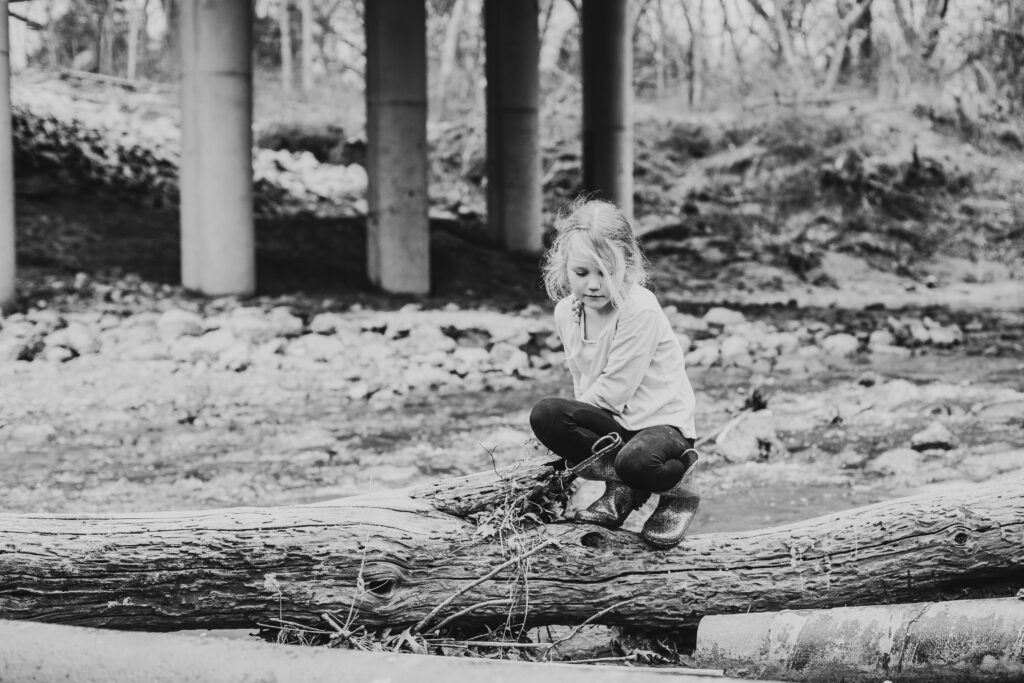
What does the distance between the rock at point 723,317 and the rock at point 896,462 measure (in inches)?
245

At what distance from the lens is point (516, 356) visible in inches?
506

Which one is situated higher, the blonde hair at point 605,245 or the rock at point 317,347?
the blonde hair at point 605,245

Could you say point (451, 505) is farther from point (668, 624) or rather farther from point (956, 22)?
point (956, 22)

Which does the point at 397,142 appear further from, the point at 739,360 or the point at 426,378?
the point at 739,360

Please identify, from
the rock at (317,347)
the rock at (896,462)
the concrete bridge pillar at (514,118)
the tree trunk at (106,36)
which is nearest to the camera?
the rock at (896,462)

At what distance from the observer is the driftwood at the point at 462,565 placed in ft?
13.9

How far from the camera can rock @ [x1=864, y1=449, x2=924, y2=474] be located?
8.45 m

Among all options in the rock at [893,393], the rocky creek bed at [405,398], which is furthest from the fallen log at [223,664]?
the rock at [893,393]

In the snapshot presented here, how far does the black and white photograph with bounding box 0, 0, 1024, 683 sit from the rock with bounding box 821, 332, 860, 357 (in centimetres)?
5

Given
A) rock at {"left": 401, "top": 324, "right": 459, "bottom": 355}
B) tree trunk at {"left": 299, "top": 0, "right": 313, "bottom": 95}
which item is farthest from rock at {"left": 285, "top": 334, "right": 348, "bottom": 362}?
tree trunk at {"left": 299, "top": 0, "right": 313, "bottom": 95}

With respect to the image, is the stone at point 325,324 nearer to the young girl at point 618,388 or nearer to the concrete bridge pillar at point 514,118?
the concrete bridge pillar at point 514,118

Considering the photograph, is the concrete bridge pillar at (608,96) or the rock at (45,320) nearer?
the rock at (45,320)

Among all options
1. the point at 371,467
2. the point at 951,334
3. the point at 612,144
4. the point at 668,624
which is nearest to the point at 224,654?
the point at 668,624

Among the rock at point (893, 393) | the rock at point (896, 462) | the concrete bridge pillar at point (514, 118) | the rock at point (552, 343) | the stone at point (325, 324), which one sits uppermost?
the concrete bridge pillar at point (514, 118)
